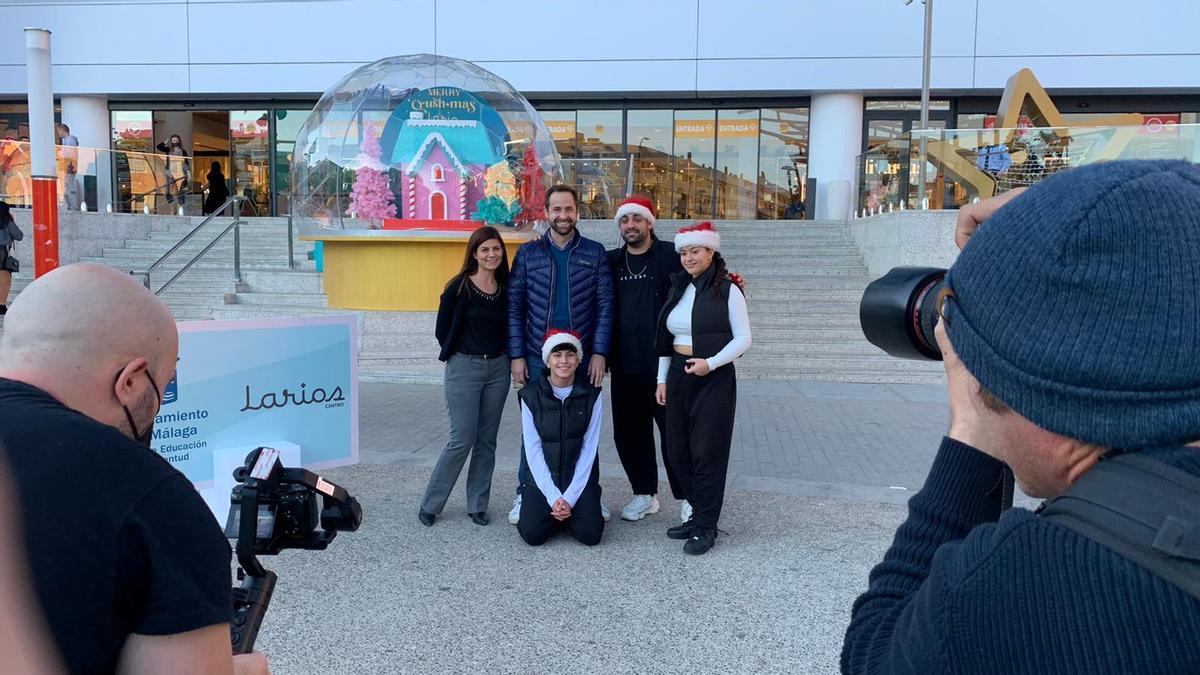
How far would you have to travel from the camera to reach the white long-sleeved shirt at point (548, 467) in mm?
4598

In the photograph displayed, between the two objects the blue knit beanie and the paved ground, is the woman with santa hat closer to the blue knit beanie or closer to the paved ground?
the paved ground

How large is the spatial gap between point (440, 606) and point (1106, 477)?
11.1 feet

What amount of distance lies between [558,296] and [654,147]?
14757 mm

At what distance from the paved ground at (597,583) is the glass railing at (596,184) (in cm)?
1034

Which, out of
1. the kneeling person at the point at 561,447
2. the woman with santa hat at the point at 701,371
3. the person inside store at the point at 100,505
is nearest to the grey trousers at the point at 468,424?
the kneeling person at the point at 561,447

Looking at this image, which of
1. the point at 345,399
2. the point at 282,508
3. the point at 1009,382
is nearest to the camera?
the point at 1009,382

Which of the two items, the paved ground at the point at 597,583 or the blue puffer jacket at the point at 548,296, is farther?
the blue puffer jacket at the point at 548,296

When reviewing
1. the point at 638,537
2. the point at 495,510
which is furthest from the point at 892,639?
the point at 495,510

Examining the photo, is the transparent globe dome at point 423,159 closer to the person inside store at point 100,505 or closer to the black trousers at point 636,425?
the black trousers at point 636,425

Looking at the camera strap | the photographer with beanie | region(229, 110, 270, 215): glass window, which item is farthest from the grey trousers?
region(229, 110, 270, 215): glass window

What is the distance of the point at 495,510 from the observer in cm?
515

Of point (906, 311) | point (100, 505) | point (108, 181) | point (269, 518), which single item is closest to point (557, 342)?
point (269, 518)

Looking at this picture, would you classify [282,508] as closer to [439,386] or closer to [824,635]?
[824,635]

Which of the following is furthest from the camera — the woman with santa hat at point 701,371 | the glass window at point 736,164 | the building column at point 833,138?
the glass window at point 736,164
